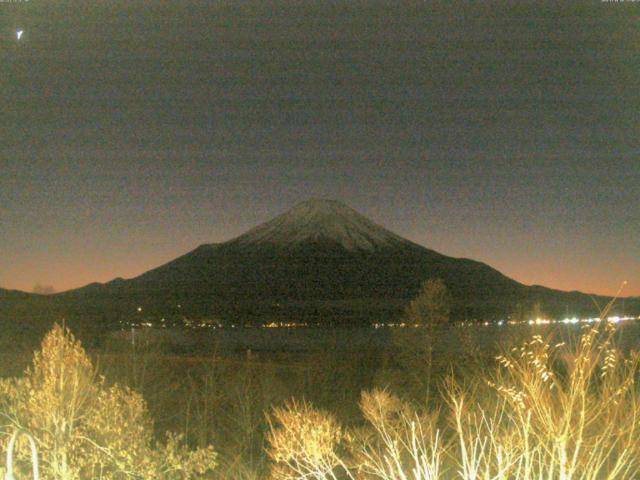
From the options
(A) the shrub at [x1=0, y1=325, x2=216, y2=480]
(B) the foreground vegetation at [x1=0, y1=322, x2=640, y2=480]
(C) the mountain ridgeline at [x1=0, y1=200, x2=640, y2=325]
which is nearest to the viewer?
(B) the foreground vegetation at [x1=0, y1=322, x2=640, y2=480]

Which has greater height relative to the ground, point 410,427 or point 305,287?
point 305,287

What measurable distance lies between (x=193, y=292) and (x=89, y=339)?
77208 millimetres

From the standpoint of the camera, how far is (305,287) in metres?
162

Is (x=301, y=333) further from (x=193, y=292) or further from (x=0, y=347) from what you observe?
(x=0, y=347)

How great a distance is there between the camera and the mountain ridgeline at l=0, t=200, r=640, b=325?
131788 millimetres

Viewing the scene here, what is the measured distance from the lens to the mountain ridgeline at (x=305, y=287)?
132 m

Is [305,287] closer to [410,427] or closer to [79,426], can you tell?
[79,426]

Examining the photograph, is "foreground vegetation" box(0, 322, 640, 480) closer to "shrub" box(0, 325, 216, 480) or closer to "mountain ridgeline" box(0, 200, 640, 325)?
"shrub" box(0, 325, 216, 480)

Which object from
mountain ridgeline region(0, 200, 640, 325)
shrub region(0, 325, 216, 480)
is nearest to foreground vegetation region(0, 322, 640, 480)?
Result: shrub region(0, 325, 216, 480)

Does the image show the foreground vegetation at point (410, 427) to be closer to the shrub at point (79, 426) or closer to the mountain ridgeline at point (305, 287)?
the shrub at point (79, 426)

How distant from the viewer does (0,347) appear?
50.2 metres

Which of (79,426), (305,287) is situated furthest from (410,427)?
(305,287)

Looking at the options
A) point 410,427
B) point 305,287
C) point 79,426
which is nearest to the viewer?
point 410,427

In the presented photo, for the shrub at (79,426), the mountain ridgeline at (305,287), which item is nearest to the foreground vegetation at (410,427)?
the shrub at (79,426)
